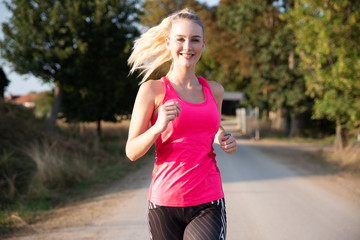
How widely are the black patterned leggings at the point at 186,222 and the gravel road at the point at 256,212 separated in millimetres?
2365

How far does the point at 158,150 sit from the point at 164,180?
0.62 feet

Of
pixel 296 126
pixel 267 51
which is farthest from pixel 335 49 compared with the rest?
pixel 296 126

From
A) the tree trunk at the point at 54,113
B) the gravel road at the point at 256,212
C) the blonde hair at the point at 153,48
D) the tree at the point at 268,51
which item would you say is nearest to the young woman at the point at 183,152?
the blonde hair at the point at 153,48

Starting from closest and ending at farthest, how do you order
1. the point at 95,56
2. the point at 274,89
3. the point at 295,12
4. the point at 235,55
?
the point at 295,12 < the point at 95,56 < the point at 274,89 < the point at 235,55

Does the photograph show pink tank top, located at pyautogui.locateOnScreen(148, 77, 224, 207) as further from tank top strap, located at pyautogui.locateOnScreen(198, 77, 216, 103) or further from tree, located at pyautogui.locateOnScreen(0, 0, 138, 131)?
tree, located at pyautogui.locateOnScreen(0, 0, 138, 131)

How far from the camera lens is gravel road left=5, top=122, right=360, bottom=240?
4543 millimetres

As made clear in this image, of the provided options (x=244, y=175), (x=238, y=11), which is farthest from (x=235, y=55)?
(x=244, y=175)

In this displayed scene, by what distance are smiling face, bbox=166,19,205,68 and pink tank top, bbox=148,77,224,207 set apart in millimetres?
212

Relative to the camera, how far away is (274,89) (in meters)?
23.8

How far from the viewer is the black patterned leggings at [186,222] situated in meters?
2.08

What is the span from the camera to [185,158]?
2.10m

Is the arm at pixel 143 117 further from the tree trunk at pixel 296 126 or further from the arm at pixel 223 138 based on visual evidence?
the tree trunk at pixel 296 126

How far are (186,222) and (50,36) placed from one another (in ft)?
34.5

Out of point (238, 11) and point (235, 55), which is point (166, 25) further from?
point (235, 55)
